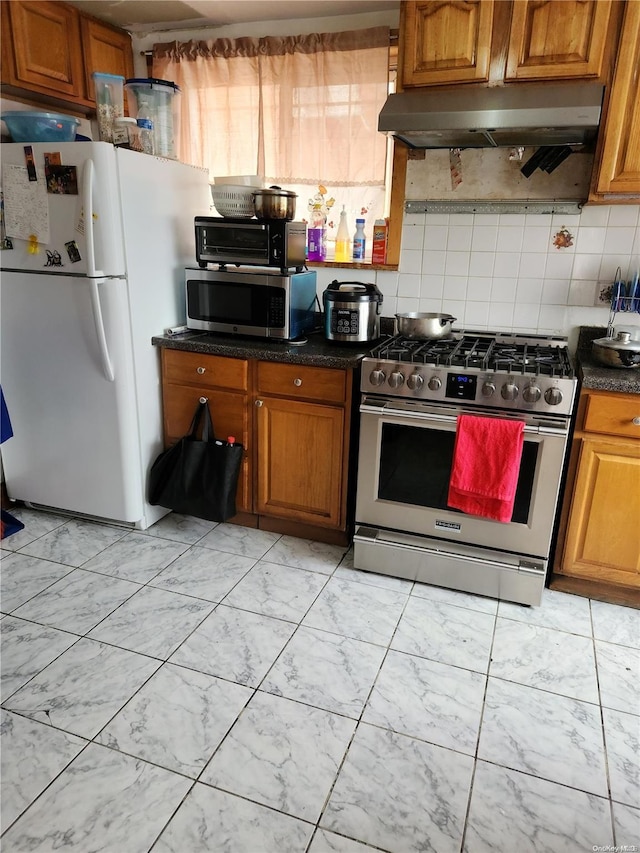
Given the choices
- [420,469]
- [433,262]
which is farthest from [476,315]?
[420,469]

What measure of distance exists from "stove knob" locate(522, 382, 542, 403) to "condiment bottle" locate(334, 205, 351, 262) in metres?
1.27

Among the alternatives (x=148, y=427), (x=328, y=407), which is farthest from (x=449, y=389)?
(x=148, y=427)

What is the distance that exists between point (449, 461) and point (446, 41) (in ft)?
5.22

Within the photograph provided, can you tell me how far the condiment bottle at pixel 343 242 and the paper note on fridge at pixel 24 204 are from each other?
133 cm

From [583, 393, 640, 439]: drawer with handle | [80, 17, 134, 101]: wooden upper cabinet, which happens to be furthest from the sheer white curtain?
[583, 393, 640, 439]: drawer with handle

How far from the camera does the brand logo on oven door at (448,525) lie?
234 centimetres

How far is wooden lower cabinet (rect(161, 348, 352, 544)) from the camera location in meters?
2.49

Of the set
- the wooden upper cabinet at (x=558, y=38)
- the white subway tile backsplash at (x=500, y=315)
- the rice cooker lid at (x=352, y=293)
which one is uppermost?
the wooden upper cabinet at (x=558, y=38)

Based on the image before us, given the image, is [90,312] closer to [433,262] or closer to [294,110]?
[294,110]

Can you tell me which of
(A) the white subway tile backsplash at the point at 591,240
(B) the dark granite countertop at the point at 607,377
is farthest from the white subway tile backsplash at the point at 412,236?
(B) the dark granite countertop at the point at 607,377

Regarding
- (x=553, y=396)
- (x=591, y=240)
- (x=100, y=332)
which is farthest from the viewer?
(x=591, y=240)

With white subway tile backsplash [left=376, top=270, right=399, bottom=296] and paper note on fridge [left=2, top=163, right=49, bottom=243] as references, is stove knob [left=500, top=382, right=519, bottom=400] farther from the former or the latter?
paper note on fridge [left=2, top=163, right=49, bottom=243]

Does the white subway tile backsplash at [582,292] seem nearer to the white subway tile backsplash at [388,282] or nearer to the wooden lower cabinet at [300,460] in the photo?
the white subway tile backsplash at [388,282]

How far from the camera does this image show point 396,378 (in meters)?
2.26
